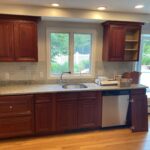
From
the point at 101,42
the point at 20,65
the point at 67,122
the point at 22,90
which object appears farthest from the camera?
the point at 101,42

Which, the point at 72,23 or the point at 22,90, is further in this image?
the point at 72,23

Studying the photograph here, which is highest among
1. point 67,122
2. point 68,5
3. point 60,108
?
point 68,5

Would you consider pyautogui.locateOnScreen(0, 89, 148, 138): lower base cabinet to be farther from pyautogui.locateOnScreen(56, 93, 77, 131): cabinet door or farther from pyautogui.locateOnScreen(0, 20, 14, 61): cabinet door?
pyautogui.locateOnScreen(0, 20, 14, 61): cabinet door

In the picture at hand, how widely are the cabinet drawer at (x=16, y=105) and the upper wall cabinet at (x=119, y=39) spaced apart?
1.89m

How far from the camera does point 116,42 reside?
3.75 metres

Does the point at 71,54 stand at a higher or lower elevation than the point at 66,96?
higher

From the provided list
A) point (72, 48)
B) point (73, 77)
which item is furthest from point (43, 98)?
point (72, 48)

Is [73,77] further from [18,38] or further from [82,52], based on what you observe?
[18,38]

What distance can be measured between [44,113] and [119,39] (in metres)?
2.19


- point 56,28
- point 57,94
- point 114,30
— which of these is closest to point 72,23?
point 56,28

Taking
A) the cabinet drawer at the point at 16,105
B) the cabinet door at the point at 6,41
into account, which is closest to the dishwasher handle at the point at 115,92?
the cabinet drawer at the point at 16,105

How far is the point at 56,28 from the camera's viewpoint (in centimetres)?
375

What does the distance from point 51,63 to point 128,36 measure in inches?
73.5

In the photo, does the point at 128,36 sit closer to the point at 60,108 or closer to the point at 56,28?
the point at 56,28
